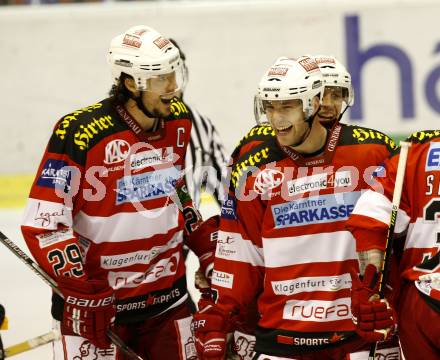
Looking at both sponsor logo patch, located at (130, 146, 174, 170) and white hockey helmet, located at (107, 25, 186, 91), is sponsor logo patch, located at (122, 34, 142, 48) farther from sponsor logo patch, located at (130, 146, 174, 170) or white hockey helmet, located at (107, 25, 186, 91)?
sponsor logo patch, located at (130, 146, 174, 170)

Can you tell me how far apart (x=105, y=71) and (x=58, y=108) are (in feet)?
1.14

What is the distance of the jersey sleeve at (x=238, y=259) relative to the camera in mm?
3566

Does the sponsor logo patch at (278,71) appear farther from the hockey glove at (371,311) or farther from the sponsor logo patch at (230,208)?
the hockey glove at (371,311)

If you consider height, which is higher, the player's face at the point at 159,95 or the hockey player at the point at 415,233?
the player's face at the point at 159,95

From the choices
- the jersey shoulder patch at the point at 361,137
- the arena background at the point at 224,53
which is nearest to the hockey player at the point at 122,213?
the jersey shoulder patch at the point at 361,137

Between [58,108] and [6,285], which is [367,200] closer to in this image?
[6,285]

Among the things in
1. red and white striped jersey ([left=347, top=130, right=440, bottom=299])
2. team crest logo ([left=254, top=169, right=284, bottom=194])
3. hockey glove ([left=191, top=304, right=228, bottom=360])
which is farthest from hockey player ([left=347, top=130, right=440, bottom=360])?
hockey glove ([left=191, top=304, right=228, bottom=360])

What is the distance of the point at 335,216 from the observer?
11.3ft

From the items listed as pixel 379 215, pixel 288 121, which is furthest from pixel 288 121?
pixel 379 215

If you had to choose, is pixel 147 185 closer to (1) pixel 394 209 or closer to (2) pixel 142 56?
(2) pixel 142 56

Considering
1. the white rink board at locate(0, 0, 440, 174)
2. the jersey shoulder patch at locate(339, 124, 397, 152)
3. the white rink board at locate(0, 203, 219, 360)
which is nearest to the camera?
the jersey shoulder patch at locate(339, 124, 397, 152)

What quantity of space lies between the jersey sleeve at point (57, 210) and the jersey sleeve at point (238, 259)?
1.57 feet

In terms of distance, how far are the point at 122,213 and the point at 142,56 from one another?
0.53 metres

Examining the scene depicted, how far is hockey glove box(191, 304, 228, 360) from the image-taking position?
3547 millimetres
